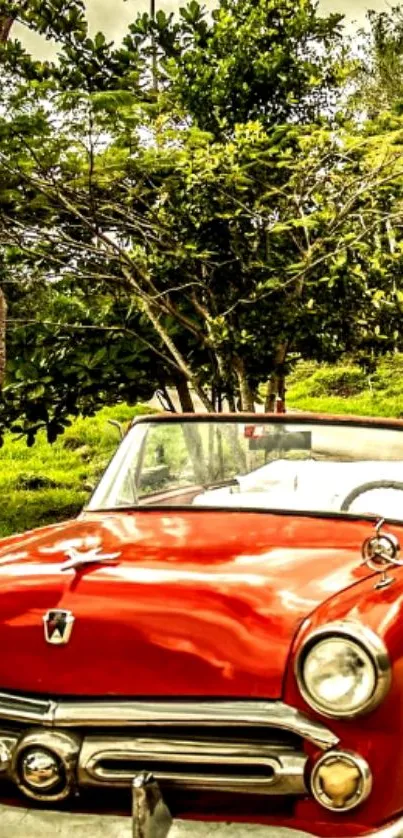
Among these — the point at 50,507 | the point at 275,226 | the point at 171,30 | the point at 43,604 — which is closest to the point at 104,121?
the point at 275,226

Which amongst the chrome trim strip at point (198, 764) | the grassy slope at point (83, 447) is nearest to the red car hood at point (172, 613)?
the chrome trim strip at point (198, 764)

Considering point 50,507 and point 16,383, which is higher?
point 16,383

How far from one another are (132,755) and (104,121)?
6.22m

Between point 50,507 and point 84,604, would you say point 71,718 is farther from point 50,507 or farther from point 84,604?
point 50,507

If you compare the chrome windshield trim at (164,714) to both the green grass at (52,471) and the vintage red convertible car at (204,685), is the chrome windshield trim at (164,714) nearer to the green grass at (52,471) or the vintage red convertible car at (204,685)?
the vintage red convertible car at (204,685)

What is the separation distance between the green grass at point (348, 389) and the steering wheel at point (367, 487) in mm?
16717

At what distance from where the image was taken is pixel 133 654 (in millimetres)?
2469

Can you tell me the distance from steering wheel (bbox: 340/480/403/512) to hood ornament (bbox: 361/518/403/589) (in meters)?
0.59

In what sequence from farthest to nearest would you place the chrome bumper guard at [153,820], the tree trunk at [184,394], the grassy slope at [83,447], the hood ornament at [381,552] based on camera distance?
the grassy slope at [83,447] < the tree trunk at [184,394] < the hood ornament at [381,552] < the chrome bumper guard at [153,820]

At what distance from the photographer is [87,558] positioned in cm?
278

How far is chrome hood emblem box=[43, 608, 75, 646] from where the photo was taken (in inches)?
99.7

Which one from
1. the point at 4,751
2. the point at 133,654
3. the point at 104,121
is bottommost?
the point at 4,751

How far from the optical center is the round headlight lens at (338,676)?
224cm

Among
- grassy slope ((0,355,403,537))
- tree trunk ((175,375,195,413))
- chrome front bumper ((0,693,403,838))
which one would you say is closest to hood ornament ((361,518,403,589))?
chrome front bumper ((0,693,403,838))
